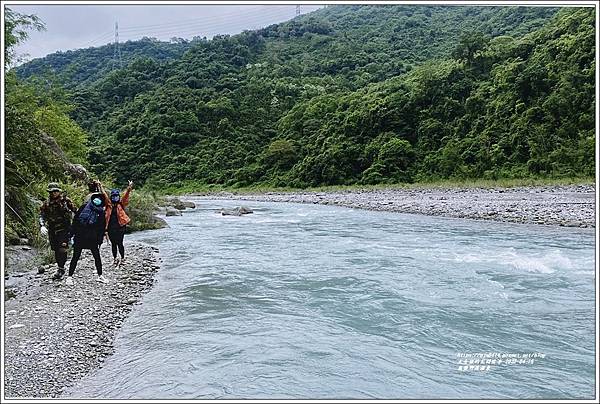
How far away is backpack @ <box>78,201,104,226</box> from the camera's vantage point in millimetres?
6062

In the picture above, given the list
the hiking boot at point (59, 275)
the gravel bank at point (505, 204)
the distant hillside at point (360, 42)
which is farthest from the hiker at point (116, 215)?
the distant hillside at point (360, 42)

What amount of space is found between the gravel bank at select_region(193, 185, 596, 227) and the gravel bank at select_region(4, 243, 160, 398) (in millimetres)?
10397

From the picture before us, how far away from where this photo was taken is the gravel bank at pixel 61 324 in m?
4.11

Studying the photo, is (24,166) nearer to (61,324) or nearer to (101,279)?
(61,324)

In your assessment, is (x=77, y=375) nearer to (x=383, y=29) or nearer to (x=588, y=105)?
(x=588, y=105)

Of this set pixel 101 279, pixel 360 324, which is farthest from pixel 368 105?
pixel 360 324

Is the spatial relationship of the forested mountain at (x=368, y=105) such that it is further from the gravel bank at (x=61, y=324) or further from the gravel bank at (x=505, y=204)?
the gravel bank at (x=61, y=324)

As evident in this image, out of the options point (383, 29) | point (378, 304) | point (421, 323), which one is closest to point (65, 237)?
point (378, 304)

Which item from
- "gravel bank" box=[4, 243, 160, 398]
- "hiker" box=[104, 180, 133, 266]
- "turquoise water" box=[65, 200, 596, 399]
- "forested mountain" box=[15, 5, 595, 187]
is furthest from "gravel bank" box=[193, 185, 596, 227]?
"gravel bank" box=[4, 243, 160, 398]

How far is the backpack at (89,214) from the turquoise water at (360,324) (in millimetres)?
1149

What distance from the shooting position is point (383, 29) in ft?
161

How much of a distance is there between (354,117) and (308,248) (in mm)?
29404

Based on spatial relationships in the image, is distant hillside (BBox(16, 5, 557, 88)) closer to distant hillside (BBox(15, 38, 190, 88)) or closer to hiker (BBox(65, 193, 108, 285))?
distant hillside (BBox(15, 38, 190, 88))

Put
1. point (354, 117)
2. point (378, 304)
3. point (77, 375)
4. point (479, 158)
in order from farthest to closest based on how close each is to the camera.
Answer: point (354, 117) → point (479, 158) → point (378, 304) → point (77, 375)
